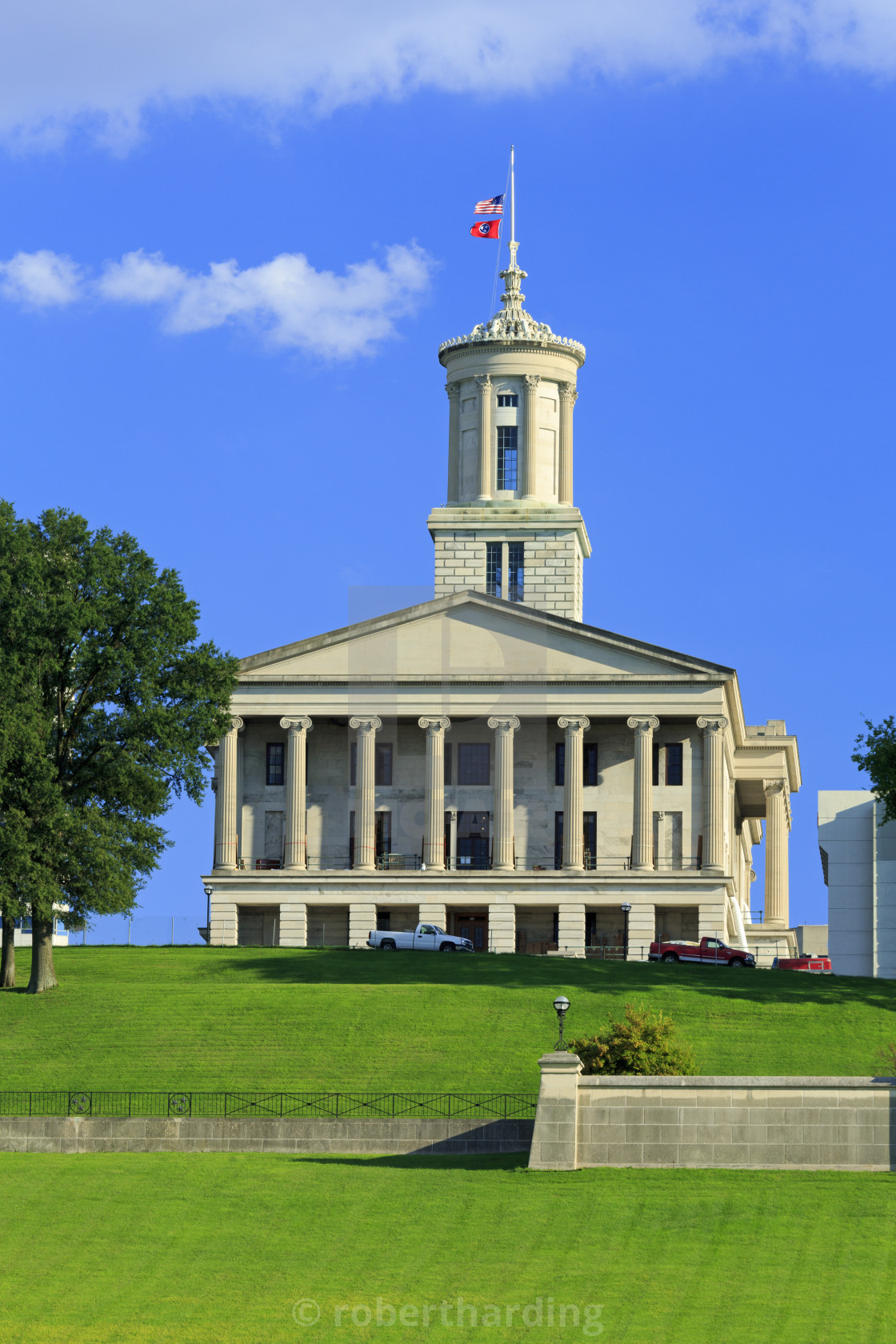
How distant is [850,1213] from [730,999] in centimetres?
2457

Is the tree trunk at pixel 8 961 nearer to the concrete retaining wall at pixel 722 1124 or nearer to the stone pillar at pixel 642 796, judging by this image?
the stone pillar at pixel 642 796

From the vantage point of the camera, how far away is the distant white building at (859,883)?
116 metres

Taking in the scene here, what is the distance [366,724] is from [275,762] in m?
5.75

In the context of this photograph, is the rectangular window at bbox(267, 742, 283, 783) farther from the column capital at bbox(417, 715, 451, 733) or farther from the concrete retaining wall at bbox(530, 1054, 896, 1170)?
the concrete retaining wall at bbox(530, 1054, 896, 1170)

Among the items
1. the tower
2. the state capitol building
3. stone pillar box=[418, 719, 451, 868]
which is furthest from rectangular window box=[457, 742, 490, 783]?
the tower

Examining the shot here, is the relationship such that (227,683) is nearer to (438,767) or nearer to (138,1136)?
(438,767)

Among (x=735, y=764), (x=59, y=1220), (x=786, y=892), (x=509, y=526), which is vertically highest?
(x=509, y=526)

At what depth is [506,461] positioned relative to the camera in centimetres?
9938

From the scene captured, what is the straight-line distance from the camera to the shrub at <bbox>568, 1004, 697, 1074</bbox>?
39.7 meters

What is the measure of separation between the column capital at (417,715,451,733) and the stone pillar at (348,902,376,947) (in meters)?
7.74

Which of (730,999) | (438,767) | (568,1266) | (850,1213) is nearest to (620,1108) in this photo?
(850,1213)

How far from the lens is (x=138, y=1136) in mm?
40781

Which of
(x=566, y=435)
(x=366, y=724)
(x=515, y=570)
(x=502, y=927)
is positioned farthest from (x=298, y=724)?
(x=566, y=435)

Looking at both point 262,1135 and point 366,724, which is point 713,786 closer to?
point 366,724
